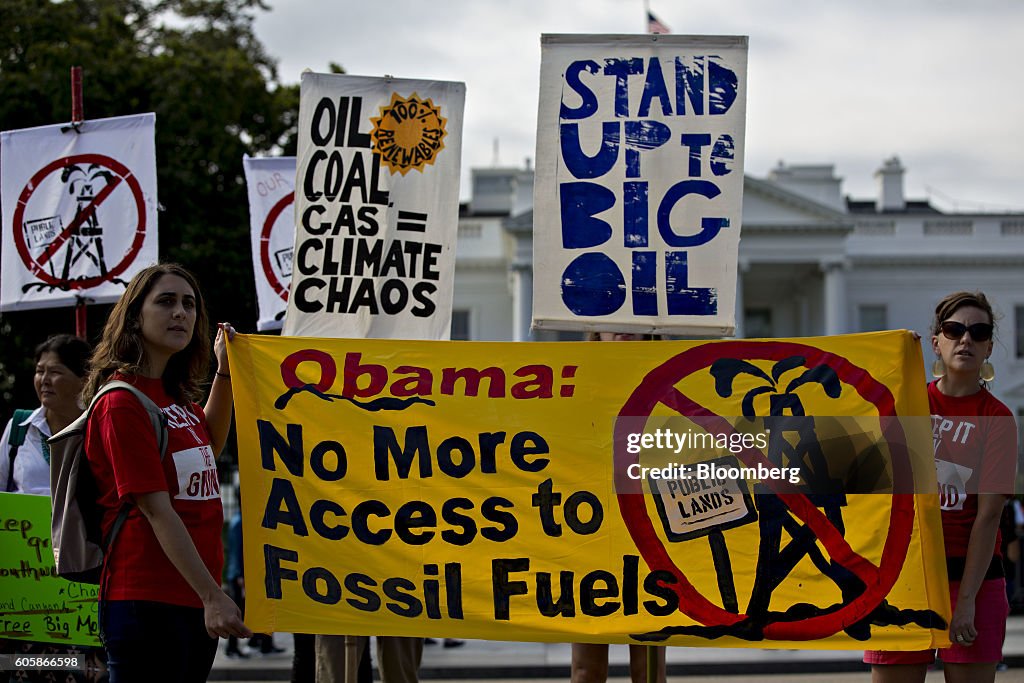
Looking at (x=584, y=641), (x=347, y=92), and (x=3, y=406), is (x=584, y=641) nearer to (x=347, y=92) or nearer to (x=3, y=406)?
(x=347, y=92)

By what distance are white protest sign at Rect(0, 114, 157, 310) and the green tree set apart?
14.6m

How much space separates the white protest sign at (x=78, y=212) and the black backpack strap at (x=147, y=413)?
3445mm

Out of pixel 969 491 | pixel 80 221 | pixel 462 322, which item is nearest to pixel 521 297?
pixel 462 322

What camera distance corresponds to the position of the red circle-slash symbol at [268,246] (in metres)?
8.23

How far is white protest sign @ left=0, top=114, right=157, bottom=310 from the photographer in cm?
698

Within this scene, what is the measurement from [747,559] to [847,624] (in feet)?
1.33

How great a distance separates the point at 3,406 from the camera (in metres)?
22.7

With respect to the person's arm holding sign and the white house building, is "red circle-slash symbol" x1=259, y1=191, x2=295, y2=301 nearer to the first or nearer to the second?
the person's arm holding sign

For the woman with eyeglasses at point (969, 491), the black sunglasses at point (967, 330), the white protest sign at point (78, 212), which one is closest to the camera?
the woman with eyeglasses at point (969, 491)

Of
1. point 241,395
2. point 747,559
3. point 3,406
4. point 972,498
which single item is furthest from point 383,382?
point 3,406

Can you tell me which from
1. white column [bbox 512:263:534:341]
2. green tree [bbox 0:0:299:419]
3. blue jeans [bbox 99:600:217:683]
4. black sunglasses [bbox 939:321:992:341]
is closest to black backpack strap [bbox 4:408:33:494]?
blue jeans [bbox 99:600:217:683]

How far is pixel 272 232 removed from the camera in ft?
27.1

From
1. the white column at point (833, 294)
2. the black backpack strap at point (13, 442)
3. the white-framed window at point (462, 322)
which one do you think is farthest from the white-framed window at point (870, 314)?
the black backpack strap at point (13, 442)

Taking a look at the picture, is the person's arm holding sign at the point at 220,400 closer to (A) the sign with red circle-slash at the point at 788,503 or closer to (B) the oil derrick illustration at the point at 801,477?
(A) the sign with red circle-slash at the point at 788,503
